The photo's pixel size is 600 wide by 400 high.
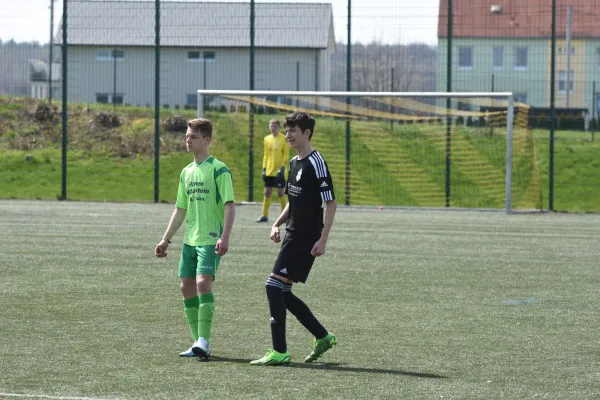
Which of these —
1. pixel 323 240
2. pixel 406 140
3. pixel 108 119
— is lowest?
pixel 323 240

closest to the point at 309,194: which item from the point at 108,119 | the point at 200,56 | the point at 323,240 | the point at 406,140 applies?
the point at 323,240

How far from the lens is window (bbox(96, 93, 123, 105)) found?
2905cm

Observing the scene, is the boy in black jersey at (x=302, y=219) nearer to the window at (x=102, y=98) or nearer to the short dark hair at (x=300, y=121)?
the short dark hair at (x=300, y=121)

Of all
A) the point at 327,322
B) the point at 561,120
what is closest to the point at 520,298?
the point at 327,322

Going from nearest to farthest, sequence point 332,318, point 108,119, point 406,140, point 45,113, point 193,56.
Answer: point 332,318, point 406,140, point 193,56, point 108,119, point 45,113

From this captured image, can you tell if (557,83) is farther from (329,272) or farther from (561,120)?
(329,272)

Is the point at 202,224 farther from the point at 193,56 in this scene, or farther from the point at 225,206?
the point at 193,56

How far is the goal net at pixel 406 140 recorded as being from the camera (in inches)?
983

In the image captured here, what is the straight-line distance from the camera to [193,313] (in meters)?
8.16

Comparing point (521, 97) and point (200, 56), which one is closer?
point (200, 56)

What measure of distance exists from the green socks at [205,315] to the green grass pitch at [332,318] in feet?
0.89

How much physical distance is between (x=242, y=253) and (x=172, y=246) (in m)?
1.35

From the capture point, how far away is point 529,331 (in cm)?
922

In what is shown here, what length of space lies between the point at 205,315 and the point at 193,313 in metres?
0.24
